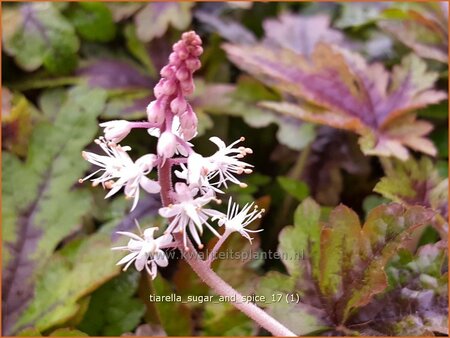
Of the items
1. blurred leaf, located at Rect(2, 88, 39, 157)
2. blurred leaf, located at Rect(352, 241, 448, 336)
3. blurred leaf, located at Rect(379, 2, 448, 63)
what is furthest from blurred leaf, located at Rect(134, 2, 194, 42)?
blurred leaf, located at Rect(352, 241, 448, 336)

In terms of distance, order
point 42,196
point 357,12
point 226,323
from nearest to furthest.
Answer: point 226,323, point 42,196, point 357,12

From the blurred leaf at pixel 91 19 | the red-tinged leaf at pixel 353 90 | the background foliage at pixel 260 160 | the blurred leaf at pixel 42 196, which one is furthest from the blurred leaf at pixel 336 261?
the blurred leaf at pixel 91 19

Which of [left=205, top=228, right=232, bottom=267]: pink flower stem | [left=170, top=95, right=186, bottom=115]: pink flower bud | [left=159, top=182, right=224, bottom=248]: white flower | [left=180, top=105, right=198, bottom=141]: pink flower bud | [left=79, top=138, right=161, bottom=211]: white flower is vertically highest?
[left=170, top=95, right=186, bottom=115]: pink flower bud

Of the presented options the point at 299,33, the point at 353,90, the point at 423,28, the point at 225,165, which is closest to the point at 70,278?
the point at 225,165

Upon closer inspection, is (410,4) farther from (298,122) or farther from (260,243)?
(260,243)

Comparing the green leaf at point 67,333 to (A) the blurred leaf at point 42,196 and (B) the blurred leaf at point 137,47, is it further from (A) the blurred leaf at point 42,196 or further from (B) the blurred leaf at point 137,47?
(B) the blurred leaf at point 137,47

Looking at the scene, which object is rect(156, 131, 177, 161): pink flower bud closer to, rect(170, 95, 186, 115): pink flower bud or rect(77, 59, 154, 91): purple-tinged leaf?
rect(170, 95, 186, 115): pink flower bud

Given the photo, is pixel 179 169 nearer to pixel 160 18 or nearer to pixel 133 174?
pixel 133 174
